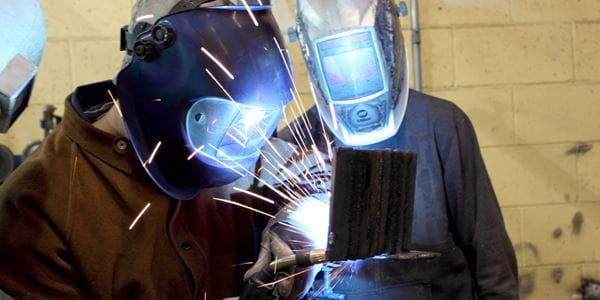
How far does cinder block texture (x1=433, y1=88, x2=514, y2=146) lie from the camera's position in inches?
95.3

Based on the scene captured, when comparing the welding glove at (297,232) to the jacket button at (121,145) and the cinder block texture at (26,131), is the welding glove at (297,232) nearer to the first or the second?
the jacket button at (121,145)

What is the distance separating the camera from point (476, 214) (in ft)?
6.09

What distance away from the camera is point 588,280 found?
2.53 meters

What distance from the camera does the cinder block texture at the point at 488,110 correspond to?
2420 millimetres

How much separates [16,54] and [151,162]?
302mm

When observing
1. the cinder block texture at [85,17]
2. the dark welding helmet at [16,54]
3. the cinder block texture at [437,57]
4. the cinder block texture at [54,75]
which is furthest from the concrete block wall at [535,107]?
the dark welding helmet at [16,54]

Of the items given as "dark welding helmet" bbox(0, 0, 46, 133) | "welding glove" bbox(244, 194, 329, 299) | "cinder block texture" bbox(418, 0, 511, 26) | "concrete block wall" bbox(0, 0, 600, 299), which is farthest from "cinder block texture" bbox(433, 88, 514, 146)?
"dark welding helmet" bbox(0, 0, 46, 133)

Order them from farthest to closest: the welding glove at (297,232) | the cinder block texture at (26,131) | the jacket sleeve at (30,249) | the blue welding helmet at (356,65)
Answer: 1. the cinder block texture at (26,131)
2. the blue welding helmet at (356,65)
3. the welding glove at (297,232)
4. the jacket sleeve at (30,249)

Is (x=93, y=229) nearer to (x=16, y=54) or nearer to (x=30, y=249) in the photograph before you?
(x=30, y=249)

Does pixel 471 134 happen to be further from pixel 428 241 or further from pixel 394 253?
pixel 394 253

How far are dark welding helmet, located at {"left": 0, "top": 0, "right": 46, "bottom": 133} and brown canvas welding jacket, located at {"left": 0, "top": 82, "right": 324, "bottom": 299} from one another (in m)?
0.08

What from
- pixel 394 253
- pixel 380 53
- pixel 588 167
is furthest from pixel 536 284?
pixel 394 253

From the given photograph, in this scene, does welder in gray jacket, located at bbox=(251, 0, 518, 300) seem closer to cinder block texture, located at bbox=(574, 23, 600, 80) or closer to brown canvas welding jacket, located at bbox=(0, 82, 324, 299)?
brown canvas welding jacket, located at bbox=(0, 82, 324, 299)

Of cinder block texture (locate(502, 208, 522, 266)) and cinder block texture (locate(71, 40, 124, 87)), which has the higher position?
cinder block texture (locate(71, 40, 124, 87))
